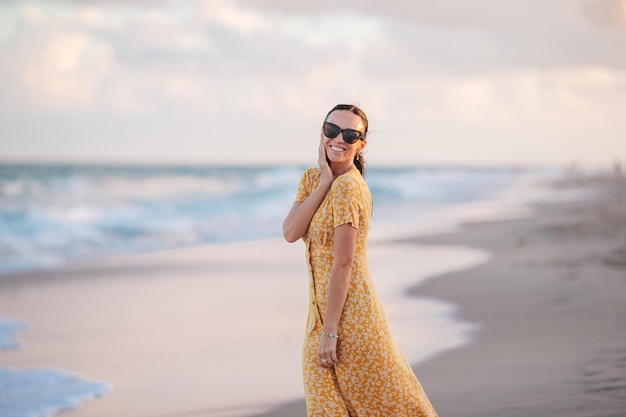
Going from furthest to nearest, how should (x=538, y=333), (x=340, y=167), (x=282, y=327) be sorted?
(x=282, y=327), (x=538, y=333), (x=340, y=167)

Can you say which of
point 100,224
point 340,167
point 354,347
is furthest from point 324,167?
point 100,224

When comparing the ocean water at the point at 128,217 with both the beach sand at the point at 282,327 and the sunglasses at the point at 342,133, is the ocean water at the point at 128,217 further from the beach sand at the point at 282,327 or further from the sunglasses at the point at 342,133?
the sunglasses at the point at 342,133

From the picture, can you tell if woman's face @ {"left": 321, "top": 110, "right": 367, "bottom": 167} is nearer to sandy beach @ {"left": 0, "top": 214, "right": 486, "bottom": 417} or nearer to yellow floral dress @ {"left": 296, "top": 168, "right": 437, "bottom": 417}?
yellow floral dress @ {"left": 296, "top": 168, "right": 437, "bottom": 417}

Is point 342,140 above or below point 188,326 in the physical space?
below

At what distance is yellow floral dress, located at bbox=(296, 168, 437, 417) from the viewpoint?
317 cm

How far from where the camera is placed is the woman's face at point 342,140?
10.6 feet

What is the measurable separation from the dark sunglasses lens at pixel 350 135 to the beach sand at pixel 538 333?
7.61ft

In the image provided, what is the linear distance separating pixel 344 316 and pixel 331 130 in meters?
0.76

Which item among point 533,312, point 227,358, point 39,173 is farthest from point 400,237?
point 39,173

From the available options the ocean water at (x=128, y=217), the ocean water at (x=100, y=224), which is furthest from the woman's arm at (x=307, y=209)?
the ocean water at (x=128, y=217)

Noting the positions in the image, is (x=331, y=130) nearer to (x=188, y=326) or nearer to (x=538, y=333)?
(x=538, y=333)

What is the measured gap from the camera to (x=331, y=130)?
3227mm

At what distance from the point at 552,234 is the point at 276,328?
7.78 m

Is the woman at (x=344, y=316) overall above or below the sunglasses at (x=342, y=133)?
below
